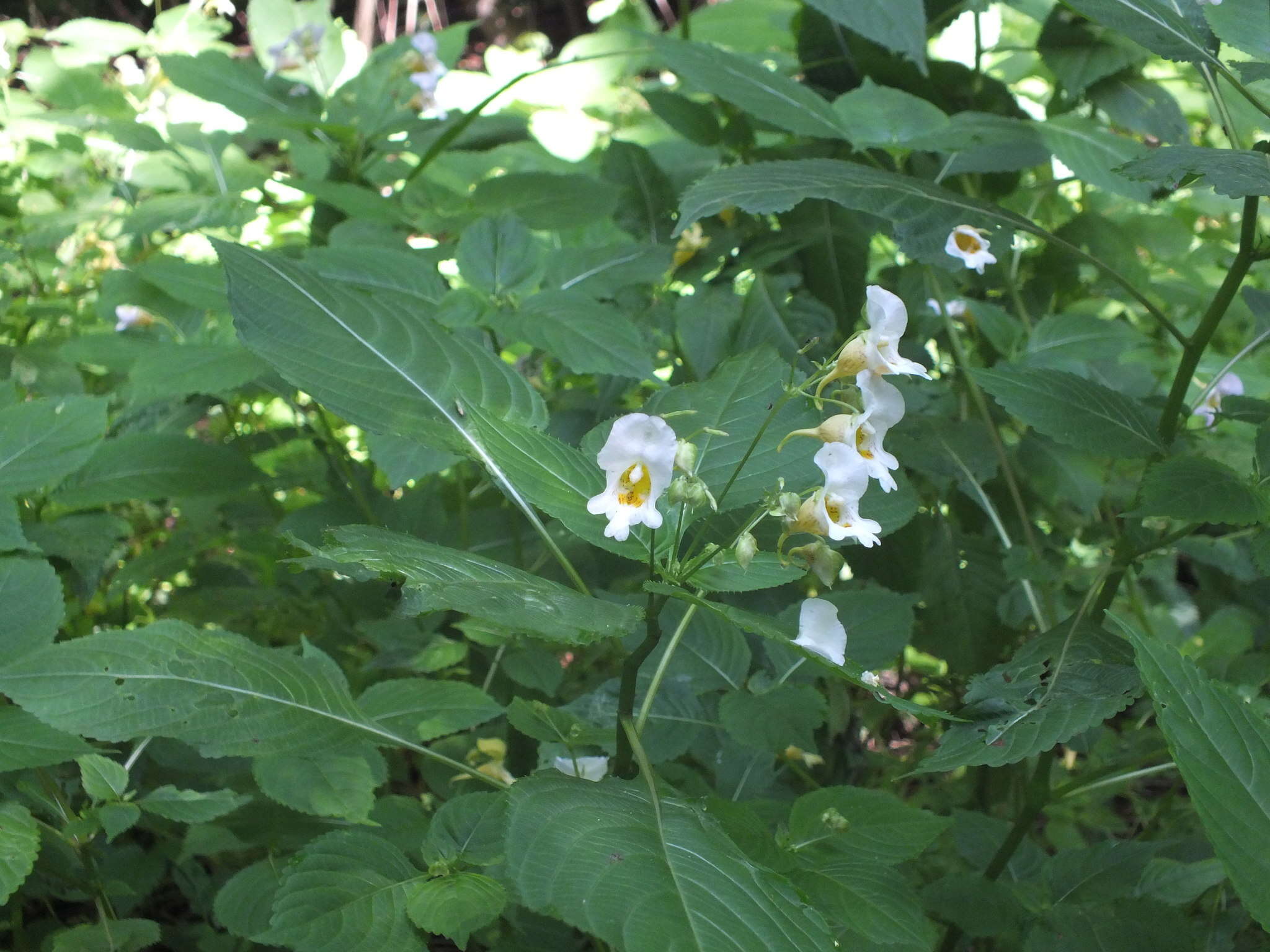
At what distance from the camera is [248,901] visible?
1.15 metres

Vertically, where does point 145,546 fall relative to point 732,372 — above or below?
below

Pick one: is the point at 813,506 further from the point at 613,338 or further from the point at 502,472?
the point at 613,338

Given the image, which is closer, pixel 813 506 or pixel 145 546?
pixel 813 506

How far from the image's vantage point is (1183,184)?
3.36 feet

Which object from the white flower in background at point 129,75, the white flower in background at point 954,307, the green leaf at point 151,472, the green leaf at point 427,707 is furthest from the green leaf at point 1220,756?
the white flower in background at point 129,75

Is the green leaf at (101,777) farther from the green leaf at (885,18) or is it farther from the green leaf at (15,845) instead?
the green leaf at (885,18)

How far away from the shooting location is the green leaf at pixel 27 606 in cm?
108

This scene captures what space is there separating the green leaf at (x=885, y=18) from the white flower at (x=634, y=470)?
35.7 inches

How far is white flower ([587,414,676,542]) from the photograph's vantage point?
0.84 metres

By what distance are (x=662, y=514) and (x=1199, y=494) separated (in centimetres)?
53

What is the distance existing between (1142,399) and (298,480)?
1412 mm

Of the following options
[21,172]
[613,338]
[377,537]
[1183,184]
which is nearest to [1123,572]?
[1183,184]

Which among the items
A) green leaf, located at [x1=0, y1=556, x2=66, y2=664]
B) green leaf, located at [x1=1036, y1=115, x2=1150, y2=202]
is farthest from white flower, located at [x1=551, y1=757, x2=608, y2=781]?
green leaf, located at [x1=1036, y1=115, x2=1150, y2=202]

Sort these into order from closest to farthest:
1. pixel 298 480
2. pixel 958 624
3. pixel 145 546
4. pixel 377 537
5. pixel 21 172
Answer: pixel 377 537, pixel 958 624, pixel 298 480, pixel 145 546, pixel 21 172
